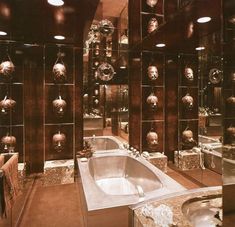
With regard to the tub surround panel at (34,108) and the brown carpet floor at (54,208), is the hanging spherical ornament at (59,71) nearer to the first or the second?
the tub surround panel at (34,108)

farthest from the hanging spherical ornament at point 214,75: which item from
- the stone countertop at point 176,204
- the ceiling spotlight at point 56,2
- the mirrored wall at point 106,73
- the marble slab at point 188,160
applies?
the ceiling spotlight at point 56,2

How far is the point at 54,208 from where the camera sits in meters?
3.01

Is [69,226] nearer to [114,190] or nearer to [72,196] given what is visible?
[72,196]

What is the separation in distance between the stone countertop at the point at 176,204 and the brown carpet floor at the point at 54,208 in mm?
1518

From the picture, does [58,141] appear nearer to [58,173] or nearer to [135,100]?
[58,173]

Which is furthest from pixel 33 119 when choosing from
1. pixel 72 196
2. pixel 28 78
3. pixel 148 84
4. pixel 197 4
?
pixel 197 4

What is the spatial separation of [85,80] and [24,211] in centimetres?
243

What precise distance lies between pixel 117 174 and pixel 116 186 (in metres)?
0.29

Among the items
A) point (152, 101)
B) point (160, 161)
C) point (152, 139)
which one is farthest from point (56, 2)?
point (160, 161)

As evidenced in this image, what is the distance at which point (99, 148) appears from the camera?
14.1 ft

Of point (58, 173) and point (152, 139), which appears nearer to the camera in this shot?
point (58, 173)

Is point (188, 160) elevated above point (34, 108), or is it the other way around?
A: point (34, 108)

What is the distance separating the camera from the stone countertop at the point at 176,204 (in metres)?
1.25

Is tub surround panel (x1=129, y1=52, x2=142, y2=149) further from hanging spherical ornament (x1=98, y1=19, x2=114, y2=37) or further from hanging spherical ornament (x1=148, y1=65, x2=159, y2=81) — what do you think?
hanging spherical ornament (x1=98, y1=19, x2=114, y2=37)
